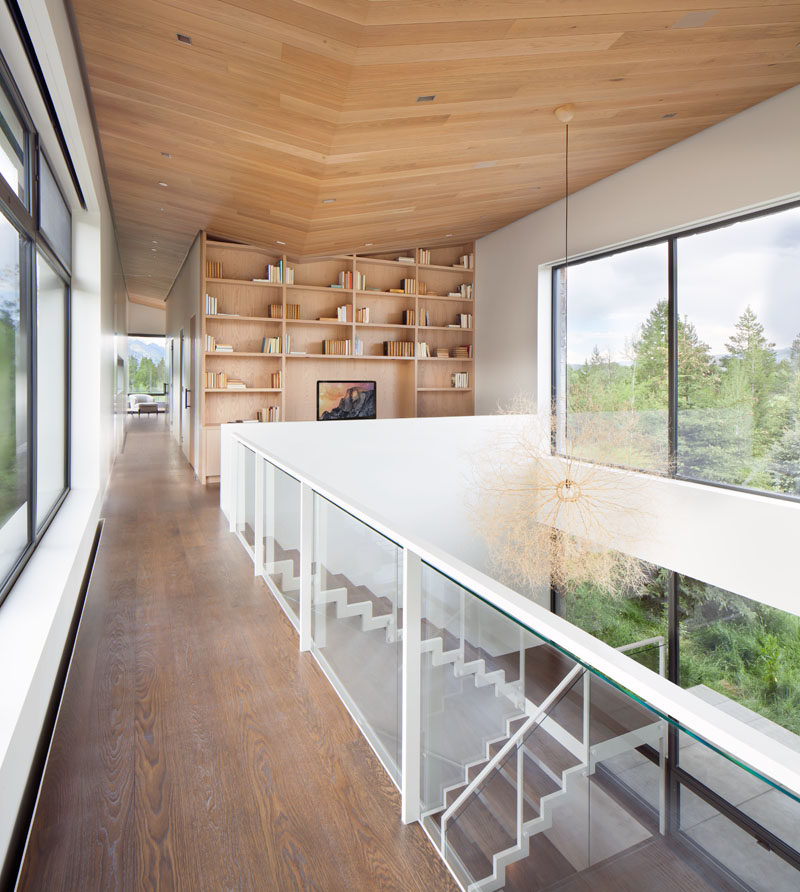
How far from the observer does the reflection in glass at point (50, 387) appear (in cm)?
309

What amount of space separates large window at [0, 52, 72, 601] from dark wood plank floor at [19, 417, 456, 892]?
0.67m

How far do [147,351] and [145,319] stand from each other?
139cm

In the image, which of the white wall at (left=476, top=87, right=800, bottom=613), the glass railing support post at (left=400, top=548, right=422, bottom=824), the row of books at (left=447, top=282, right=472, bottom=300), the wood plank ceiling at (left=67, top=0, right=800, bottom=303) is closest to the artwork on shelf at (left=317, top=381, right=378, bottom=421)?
A: the row of books at (left=447, top=282, right=472, bottom=300)

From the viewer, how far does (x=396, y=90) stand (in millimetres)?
3449

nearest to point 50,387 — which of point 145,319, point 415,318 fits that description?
point 415,318

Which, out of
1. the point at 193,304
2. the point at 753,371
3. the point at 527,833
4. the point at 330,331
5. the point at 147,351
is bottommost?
the point at 527,833

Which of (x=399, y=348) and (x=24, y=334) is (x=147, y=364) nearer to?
(x=399, y=348)

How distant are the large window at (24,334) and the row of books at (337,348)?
424cm

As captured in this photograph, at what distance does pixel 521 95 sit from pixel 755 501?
3.54m

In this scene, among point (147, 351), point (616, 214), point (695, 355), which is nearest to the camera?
point (695, 355)

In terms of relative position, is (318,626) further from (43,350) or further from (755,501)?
(755,501)

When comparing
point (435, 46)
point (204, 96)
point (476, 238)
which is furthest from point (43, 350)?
point (476, 238)

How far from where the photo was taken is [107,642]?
9.18 feet

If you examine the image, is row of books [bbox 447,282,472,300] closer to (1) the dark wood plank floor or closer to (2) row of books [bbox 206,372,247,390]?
(2) row of books [bbox 206,372,247,390]
